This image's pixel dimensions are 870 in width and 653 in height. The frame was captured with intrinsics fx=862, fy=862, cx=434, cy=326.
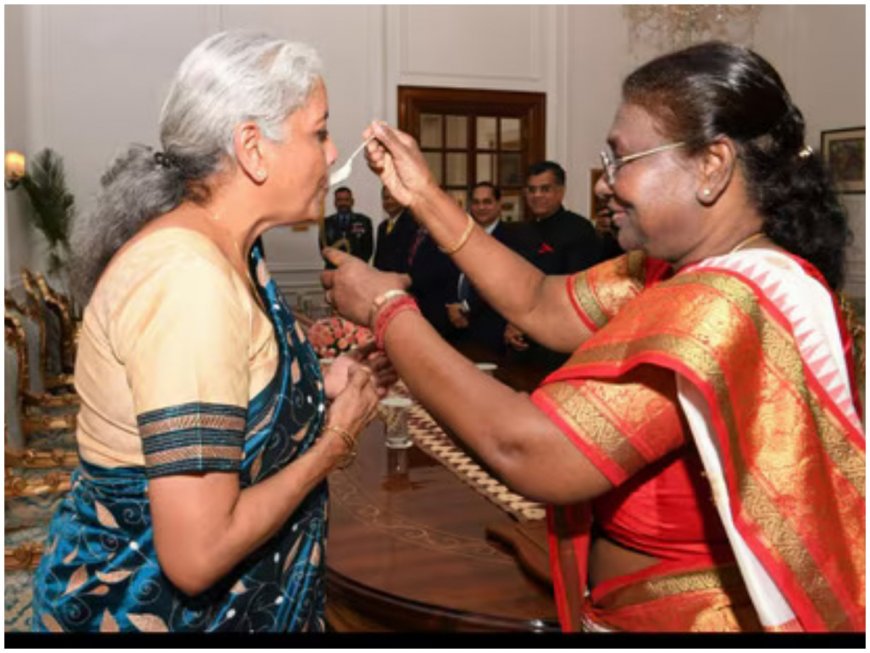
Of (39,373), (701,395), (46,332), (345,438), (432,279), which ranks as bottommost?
(39,373)

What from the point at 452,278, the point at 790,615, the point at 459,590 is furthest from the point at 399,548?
the point at 452,278

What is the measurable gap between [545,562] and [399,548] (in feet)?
1.11

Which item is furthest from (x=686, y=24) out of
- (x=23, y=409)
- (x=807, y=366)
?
(x=807, y=366)

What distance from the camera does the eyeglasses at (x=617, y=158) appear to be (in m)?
1.38

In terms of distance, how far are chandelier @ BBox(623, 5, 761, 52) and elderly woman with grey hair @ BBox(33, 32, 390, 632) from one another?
753 cm

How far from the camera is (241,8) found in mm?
7602

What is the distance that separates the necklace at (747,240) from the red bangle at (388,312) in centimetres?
53

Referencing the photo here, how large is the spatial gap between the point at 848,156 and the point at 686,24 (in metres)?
2.12

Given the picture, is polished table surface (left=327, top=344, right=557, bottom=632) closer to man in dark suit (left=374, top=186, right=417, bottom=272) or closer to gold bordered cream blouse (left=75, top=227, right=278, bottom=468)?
gold bordered cream blouse (left=75, top=227, right=278, bottom=468)

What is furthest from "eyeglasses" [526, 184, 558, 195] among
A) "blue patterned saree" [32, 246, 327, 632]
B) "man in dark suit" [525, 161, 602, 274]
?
"blue patterned saree" [32, 246, 327, 632]

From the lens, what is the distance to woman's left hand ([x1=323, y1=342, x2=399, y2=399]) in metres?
1.60

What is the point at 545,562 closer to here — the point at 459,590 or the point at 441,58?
the point at 459,590

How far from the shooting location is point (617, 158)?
147 centimetres

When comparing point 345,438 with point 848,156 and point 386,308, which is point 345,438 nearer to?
point 386,308
